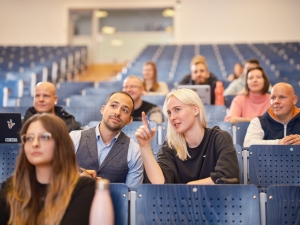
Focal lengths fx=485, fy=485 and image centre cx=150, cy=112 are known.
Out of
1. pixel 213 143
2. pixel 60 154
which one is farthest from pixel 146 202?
pixel 213 143

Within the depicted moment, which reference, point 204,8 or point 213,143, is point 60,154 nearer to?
point 213,143

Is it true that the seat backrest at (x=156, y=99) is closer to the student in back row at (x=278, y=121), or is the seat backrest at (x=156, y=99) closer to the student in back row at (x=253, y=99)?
the student in back row at (x=253, y=99)

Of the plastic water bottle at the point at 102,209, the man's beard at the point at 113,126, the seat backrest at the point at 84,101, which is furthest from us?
the seat backrest at the point at 84,101

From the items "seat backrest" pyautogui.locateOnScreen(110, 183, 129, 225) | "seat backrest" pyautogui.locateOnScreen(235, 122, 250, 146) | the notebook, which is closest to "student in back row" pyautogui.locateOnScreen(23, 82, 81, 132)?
the notebook

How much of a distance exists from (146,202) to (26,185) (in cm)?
46

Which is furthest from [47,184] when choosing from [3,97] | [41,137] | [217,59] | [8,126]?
[217,59]

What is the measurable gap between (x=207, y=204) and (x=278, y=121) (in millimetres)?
1358

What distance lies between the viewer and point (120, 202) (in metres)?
1.90

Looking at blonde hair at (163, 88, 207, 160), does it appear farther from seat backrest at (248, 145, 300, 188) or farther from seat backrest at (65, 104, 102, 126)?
seat backrest at (65, 104, 102, 126)

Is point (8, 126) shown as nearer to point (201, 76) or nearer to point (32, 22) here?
point (201, 76)

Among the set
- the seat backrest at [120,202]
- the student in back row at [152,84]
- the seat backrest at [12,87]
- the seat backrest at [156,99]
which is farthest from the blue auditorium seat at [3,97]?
the seat backrest at [120,202]

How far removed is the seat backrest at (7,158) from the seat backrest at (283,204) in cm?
133

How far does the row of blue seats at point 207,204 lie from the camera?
1.85 meters

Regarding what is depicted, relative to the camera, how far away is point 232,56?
865cm
